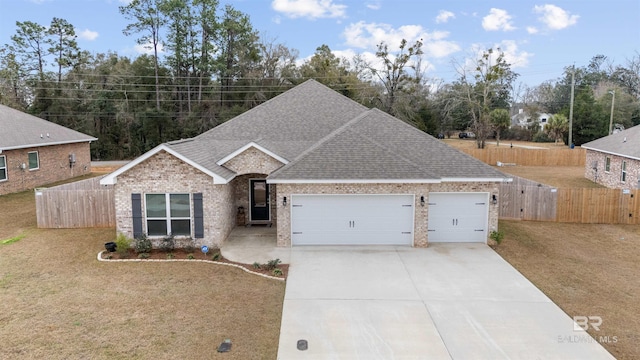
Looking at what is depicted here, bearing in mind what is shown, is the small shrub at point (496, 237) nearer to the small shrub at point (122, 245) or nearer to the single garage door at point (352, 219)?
the single garage door at point (352, 219)

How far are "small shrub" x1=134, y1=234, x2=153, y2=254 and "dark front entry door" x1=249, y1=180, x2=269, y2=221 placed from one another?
4.65 metres

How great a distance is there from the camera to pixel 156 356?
24.0ft

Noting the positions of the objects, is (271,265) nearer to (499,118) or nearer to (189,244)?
(189,244)

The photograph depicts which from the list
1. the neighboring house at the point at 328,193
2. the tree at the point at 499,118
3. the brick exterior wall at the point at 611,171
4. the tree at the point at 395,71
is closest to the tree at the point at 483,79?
the tree at the point at 499,118

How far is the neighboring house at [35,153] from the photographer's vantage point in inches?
904

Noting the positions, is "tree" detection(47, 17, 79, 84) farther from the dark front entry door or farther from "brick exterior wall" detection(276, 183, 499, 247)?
"brick exterior wall" detection(276, 183, 499, 247)

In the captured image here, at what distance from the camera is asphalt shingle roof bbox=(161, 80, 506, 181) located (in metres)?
13.6

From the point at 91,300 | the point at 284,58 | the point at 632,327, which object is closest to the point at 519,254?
the point at 632,327

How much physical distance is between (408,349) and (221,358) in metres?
3.42

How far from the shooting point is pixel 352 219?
13789mm

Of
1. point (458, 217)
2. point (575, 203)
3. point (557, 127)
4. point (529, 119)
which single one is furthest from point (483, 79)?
point (458, 217)

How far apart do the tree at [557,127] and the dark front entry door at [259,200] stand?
154 feet

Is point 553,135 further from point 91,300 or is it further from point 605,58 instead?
point 91,300

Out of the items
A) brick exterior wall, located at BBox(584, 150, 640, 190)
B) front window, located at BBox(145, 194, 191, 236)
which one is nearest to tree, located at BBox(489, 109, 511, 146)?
brick exterior wall, located at BBox(584, 150, 640, 190)
